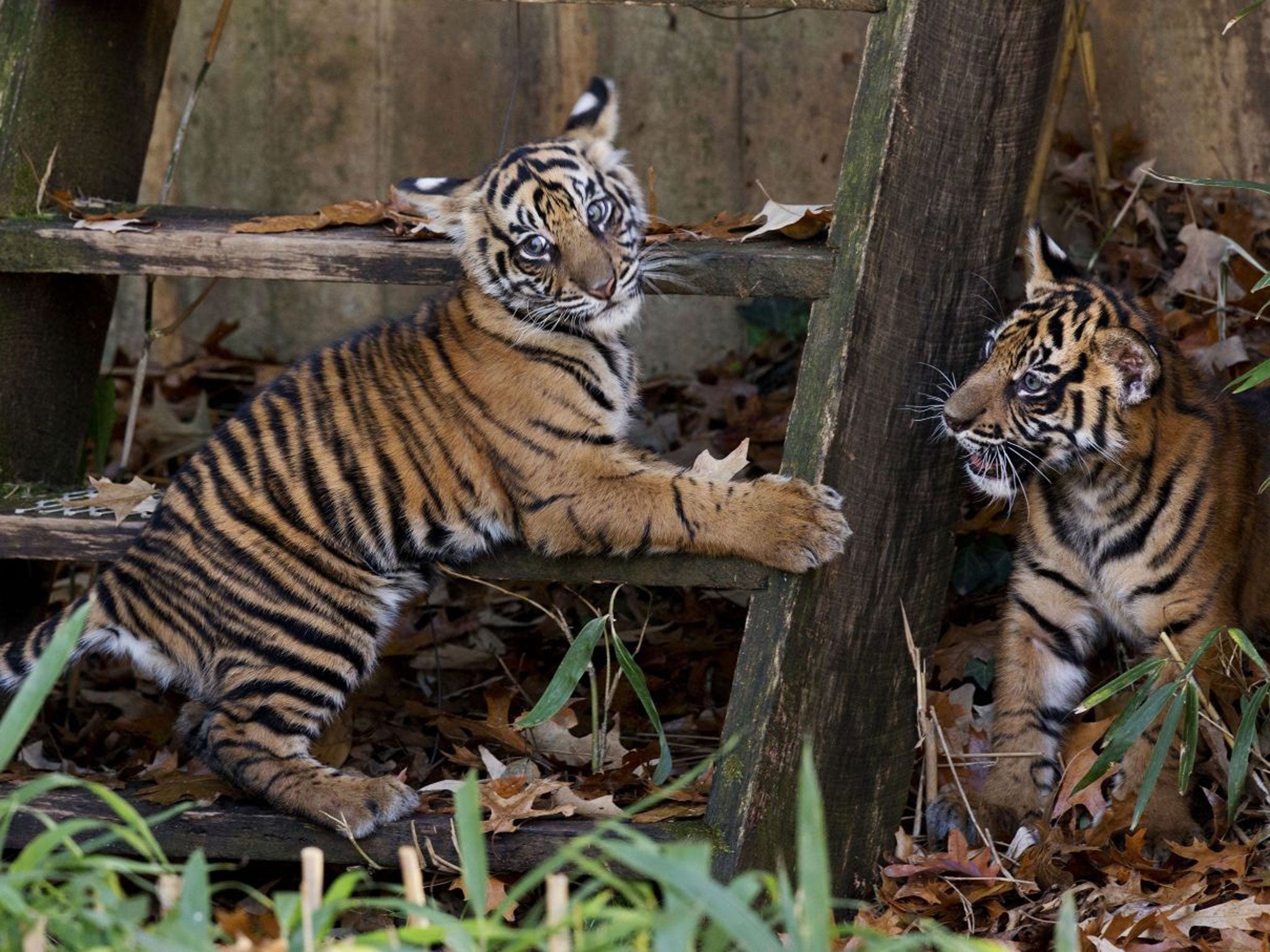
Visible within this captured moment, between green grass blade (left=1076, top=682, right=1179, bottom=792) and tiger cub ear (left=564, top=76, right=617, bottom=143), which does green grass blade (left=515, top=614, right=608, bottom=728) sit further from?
tiger cub ear (left=564, top=76, right=617, bottom=143)

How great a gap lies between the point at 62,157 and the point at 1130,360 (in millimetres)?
2430

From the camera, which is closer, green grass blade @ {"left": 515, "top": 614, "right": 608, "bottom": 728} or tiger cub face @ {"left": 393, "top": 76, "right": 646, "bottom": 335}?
green grass blade @ {"left": 515, "top": 614, "right": 608, "bottom": 728}

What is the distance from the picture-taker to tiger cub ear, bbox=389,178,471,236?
3.37m

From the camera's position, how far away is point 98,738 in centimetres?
431

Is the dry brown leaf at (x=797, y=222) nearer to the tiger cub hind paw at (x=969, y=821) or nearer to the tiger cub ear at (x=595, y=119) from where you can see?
the tiger cub ear at (x=595, y=119)

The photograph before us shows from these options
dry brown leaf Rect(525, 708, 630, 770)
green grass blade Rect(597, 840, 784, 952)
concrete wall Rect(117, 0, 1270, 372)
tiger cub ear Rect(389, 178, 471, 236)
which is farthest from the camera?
concrete wall Rect(117, 0, 1270, 372)

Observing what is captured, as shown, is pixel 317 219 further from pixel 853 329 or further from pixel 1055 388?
pixel 1055 388

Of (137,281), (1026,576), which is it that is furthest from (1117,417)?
(137,281)

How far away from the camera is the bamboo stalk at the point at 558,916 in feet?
5.81

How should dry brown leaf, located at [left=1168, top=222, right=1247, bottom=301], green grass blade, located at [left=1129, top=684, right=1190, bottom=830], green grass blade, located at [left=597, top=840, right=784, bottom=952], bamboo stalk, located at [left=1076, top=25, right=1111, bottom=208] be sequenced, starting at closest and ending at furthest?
green grass blade, located at [left=597, top=840, right=784, bottom=952] → green grass blade, located at [left=1129, top=684, right=1190, bottom=830] → dry brown leaf, located at [left=1168, top=222, right=1247, bottom=301] → bamboo stalk, located at [left=1076, top=25, right=1111, bottom=208]

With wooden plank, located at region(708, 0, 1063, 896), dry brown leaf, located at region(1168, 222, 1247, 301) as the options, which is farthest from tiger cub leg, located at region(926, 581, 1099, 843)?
dry brown leaf, located at region(1168, 222, 1247, 301)

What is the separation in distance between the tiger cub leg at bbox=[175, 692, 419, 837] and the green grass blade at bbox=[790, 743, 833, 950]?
1.50 meters

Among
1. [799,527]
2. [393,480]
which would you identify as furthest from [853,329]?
[393,480]

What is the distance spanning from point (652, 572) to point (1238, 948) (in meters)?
1.31
